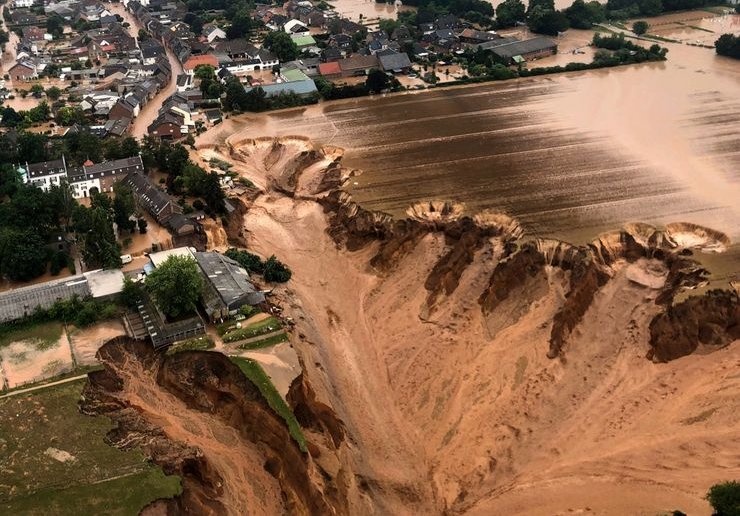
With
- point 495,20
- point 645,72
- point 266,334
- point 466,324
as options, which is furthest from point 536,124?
point 495,20

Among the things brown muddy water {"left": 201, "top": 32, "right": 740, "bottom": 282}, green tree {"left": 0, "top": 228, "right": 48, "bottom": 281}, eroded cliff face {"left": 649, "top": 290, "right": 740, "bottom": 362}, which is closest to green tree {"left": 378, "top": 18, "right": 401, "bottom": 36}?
brown muddy water {"left": 201, "top": 32, "right": 740, "bottom": 282}

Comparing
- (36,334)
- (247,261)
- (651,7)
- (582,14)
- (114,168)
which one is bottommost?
(247,261)

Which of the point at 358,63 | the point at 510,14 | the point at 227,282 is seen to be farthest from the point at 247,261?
the point at 510,14

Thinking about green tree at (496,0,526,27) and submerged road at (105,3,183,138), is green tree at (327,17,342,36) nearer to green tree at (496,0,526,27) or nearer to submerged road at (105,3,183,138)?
submerged road at (105,3,183,138)

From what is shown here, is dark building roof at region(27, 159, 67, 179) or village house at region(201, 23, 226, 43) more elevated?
dark building roof at region(27, 159, 67, 179)

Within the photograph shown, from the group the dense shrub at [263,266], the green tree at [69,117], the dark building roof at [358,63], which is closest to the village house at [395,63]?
the dark building roof at [358,63]

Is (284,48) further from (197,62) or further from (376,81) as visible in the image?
(376,81)

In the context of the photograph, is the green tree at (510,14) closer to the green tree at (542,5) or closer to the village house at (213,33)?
the green tree at (542,5)
